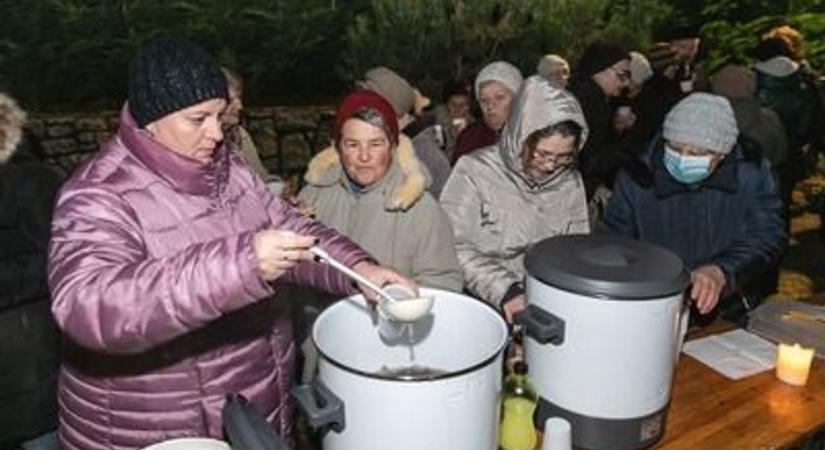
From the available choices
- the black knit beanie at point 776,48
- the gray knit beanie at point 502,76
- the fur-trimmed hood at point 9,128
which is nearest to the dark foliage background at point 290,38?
the black knit beanie at point 776,48

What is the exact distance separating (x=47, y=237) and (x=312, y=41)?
5.54 meters

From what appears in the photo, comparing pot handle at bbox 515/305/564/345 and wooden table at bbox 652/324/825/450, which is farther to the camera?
wooden table at bbox 652/324/825/450

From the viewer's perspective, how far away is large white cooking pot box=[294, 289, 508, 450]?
1428mm

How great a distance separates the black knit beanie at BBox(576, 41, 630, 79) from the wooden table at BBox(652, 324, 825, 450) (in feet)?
9.38

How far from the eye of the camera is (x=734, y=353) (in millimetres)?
2488

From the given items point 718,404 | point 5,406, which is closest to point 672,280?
point 718,404

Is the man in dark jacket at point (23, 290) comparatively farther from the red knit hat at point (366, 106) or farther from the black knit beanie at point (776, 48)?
the black knit beanie at point (776, 48)

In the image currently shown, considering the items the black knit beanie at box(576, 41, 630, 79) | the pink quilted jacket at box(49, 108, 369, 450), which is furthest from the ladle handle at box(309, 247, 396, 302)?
the black knit beanie at box(576, 41, 630, 79)

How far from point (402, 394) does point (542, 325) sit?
502mm

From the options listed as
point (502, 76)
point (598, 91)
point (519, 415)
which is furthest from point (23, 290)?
point (598, 91)

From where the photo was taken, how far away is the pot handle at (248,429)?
1341 mm

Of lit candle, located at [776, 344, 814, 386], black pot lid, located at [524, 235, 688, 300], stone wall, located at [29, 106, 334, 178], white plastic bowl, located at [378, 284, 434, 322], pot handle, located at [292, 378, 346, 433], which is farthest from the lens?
stone wall, located at [29, 106, 334, 178]

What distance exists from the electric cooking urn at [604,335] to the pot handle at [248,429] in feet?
2.27

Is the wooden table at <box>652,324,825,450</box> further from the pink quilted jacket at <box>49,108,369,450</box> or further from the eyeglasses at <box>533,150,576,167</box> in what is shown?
the pink quilted jacket at <box>49,108,369,450</box>
